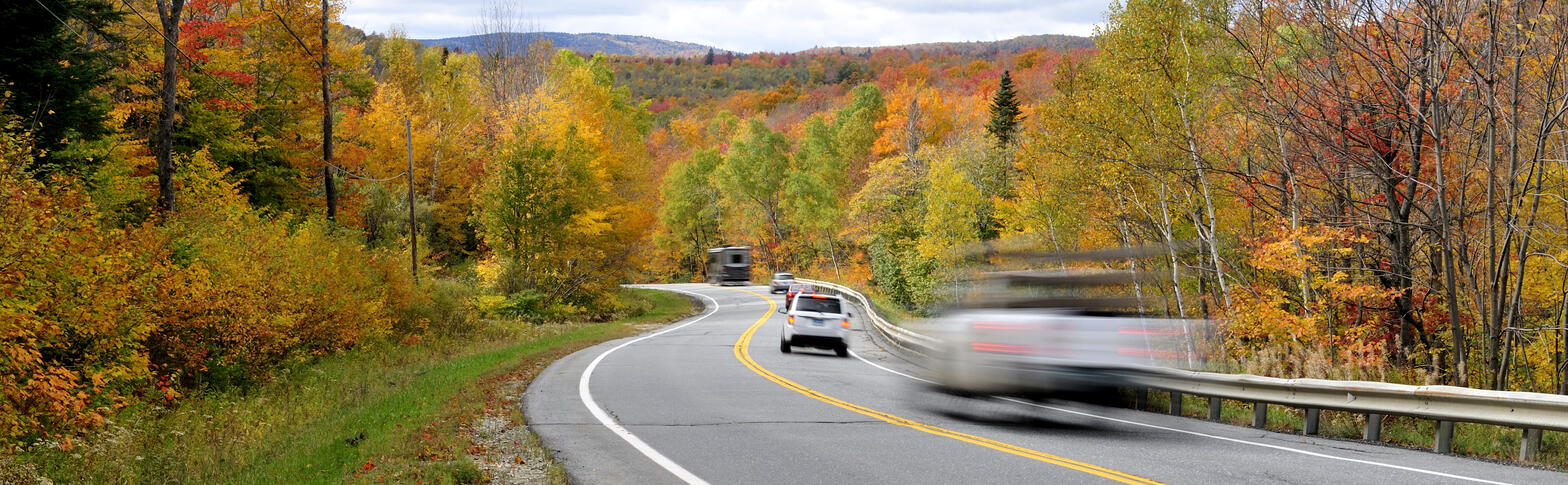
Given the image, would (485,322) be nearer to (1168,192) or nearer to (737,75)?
(1168,192)

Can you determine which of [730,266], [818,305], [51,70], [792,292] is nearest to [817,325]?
[818,305]

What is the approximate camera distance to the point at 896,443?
920 cm

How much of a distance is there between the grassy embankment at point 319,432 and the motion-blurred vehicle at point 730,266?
4863 cm

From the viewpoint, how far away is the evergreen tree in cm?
1966

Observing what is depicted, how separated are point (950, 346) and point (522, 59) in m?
54.1

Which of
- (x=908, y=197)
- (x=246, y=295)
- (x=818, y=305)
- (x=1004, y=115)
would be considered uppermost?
(x=1004, y=115)

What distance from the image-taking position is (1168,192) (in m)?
24.1

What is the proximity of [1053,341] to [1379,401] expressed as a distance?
3456 millimetres

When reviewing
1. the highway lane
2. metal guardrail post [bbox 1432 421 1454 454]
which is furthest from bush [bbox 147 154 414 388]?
metal guardrail post [bbox 1432 421 1454 454]

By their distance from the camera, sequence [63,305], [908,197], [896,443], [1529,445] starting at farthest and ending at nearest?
[908,197] → [63,305] → [896,443] → [1529,445]

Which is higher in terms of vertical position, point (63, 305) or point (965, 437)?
point (63, 305)

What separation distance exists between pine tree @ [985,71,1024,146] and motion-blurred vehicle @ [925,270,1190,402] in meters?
39.5

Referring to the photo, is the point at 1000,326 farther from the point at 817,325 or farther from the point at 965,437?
the point at 817,325

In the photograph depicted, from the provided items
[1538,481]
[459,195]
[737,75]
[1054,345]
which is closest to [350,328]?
[1054,345]
